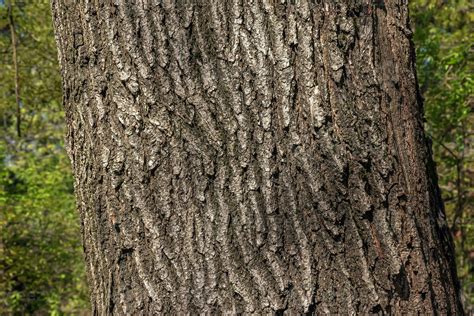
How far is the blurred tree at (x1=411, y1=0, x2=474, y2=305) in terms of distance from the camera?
5898mm

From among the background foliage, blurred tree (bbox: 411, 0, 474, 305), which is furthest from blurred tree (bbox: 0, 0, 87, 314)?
blurred tree (bbox: 411, 0, 474, 305)

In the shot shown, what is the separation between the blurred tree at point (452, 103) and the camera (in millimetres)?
5898

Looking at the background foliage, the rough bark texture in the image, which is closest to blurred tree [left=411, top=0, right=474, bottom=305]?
the background foliage

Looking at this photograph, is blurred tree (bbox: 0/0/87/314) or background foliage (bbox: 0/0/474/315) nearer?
background foliage (bbox: 0/0/474/315)

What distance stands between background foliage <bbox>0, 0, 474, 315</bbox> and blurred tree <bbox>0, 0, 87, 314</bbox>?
0.05 feet

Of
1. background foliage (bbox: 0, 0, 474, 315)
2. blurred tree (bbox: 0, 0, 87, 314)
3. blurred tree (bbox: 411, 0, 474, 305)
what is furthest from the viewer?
blurred tree (bbox: 0, 0, 87, 314)

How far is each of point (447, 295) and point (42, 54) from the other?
8381 mm

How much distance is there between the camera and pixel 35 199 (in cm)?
782

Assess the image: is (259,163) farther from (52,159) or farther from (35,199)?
(52,159)

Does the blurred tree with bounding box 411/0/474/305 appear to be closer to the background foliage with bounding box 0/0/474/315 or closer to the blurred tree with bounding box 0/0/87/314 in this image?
the background foliage with bounding box 0/0/474/315

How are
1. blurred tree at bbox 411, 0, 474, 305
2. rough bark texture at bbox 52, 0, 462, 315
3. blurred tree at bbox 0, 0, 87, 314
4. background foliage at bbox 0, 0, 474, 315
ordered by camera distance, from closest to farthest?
1. rough bark texture at bbox 52, 0, 462, 315
2. blurred tree at bbox 411, 0, 474, 305
3. background foliage at bbox 0, 0, 474, 315
4. blurred tree at bbox 0, 0, 87, 314

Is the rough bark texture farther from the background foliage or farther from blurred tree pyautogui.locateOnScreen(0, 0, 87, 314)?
blurred tree pyautogui.locateOnScreen(0, 0, 87, 314)

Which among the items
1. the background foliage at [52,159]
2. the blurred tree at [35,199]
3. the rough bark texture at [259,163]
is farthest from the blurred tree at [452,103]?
the blurred tree at [35,199]

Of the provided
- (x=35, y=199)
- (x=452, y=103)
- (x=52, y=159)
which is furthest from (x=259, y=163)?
(x=52, y=159)
